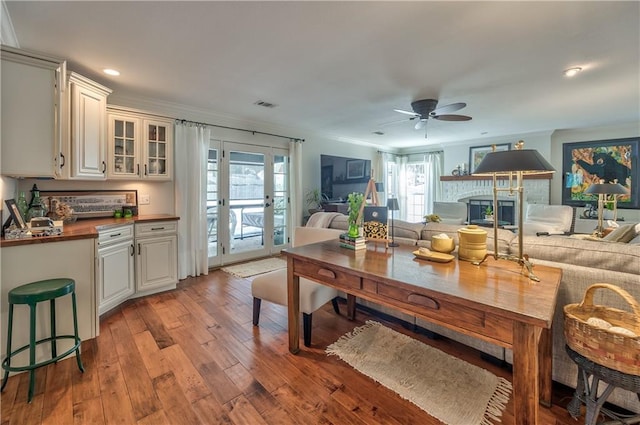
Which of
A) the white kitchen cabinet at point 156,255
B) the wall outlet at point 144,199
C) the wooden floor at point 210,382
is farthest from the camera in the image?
the wall outlet at point 144,199

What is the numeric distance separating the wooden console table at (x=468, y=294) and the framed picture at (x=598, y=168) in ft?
17.2

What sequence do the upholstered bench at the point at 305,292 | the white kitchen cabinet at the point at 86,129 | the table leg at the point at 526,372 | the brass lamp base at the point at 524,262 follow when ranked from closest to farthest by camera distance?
the table leg at the point at 526,372 < the brass lamp base at the point at 524,262 < the upholstered bench at the point at 305,292 < the white kitchen cabinet at the point at 86,129

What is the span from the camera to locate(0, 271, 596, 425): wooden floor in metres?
1.56

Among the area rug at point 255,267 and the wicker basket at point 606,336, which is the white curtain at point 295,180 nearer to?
the area rug at point 255,267

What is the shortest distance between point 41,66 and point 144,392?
97.6 inches

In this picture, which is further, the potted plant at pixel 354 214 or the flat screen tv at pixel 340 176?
the flat screen tv at pixel 340 176

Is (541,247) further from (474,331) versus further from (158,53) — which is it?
(158,53)

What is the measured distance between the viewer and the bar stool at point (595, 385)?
46.4 inches

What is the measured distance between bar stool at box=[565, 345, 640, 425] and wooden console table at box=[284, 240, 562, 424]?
15cm

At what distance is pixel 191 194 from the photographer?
13.1 feet

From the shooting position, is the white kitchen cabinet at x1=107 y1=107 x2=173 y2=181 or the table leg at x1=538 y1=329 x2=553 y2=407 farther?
the white kitchen cabinet at x1=107 y1=107 x2=173 y2=181

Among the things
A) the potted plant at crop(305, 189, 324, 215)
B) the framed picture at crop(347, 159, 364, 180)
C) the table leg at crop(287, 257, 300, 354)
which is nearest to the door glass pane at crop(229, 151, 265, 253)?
the potted plant at crop(305, 189, 324, 215)

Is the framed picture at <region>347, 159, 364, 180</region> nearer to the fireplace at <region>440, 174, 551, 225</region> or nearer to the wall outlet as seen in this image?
the fireplace at <region>440, 174, 551, 225</region>

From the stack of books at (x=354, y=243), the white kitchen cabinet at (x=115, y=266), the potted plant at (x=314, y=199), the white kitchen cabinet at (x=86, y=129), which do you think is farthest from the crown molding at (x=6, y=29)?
the potted plant at (x=314, y=199)
